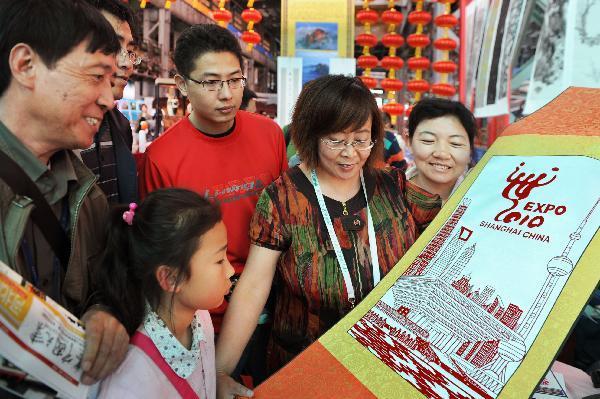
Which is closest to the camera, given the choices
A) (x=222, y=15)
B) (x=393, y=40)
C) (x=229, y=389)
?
(x=229, y=389)

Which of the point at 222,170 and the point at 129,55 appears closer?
the point at 129,55

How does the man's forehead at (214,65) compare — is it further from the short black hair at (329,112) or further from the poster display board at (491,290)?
the poster display board at (491,290)

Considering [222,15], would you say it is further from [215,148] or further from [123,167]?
[123,167]

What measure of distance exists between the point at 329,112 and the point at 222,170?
0.45 m

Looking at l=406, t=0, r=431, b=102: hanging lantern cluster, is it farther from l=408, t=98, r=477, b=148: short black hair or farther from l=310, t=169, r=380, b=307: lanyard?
l=310, t=169, r=380, b=307: lanyard

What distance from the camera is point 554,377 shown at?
118 cm

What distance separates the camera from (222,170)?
5.04ft

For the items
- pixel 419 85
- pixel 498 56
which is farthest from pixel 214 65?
pixel 419 85

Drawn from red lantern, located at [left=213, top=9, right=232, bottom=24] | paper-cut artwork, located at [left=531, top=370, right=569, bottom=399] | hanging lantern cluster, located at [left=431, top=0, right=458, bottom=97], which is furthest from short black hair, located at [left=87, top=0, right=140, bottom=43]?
red lantern, located at [left=213, top=9, right=232, bottom=24]

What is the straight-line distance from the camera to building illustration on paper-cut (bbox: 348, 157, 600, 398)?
34.5 inches

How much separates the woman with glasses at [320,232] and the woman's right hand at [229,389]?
0.06 m

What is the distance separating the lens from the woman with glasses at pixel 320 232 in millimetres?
1218

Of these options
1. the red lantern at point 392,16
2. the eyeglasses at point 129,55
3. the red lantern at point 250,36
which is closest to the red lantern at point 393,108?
the red lantern at point 392,16

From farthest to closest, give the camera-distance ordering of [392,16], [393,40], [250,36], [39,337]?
[250,36] → [393,40] → [392,16] → [39,337]
